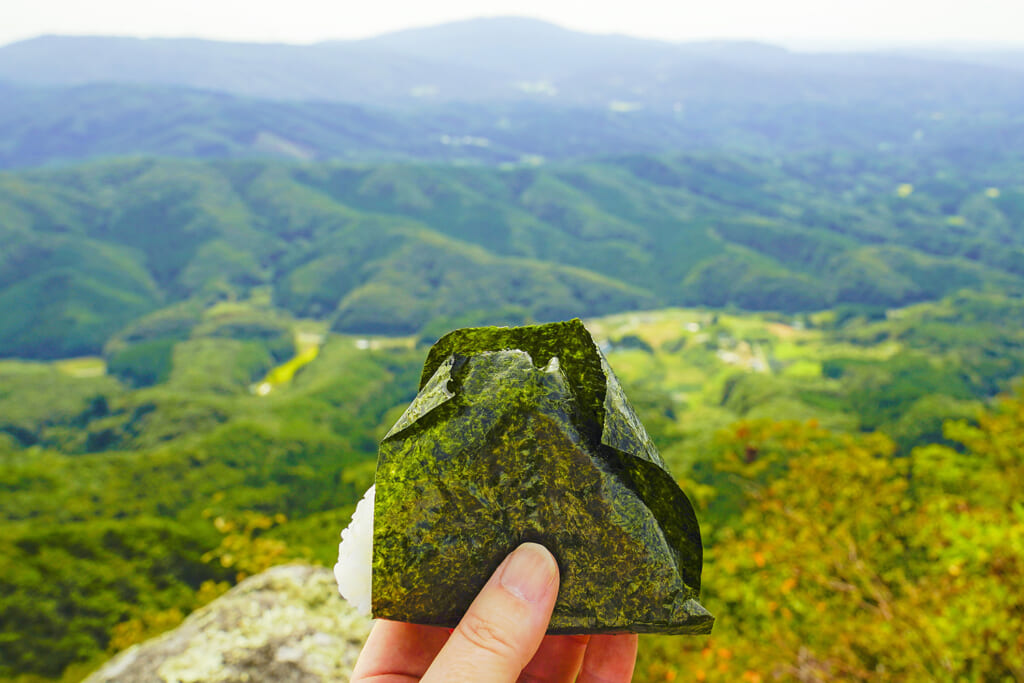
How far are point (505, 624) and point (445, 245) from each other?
453 ft

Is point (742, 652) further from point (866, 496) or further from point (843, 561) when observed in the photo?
point (866, 496)

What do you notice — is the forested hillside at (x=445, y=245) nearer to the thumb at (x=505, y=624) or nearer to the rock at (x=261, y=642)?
the rock at (x=261, y=642)

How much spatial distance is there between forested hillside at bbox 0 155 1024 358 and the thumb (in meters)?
Result: 98.2

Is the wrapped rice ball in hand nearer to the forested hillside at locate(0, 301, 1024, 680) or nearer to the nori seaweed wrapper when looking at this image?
the nori seaweed wrapper

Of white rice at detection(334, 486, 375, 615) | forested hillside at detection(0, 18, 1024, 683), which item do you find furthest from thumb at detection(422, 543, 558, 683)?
forested hillside at detection(0, 18, 1024, 683)

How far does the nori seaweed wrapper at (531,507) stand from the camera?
2.40 meters

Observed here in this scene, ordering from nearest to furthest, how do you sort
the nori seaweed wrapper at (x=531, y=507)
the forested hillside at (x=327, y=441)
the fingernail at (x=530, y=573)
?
the fingernail at (x=530, y=573) → the nori seaweed wrapper at (x=531, y=507) → the forested hillside at (x=327, y=441)

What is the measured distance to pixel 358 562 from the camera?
241 centimetres

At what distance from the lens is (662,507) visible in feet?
8.41

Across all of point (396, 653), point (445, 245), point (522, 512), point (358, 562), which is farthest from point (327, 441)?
point (445, 245)

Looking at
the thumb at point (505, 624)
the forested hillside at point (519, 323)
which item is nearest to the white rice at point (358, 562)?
the thumb at point (505, 624)

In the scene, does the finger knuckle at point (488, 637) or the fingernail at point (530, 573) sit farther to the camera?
the fingernail at point (530, 573)

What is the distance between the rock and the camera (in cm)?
383

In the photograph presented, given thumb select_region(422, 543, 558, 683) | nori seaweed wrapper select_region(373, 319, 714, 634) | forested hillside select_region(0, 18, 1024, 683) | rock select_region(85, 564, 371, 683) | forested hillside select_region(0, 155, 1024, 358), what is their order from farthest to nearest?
forested hillside select_region(0, 155, 1024, 358) → forested hillside select_region(0, 18, 1024, 683) → rock select_region(85, 564, 371, 683) → nori seaweed wrapper select_region(373, 319, 714, 634) → thumb select_region(422, 543, 558, 683)
